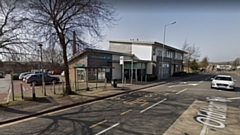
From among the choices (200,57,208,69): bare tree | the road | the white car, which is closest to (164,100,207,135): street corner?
the road

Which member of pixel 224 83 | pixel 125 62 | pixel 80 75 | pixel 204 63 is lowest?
pixel 224 83

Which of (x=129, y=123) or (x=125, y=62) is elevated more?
(x=125, y=62)

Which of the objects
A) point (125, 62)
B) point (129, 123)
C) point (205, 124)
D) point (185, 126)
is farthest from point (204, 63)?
point (129, 123)

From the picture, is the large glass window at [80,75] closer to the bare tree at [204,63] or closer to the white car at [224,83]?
the white car at [224,83]

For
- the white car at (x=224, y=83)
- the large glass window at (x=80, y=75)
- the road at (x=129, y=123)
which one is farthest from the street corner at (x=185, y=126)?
the large glass window at (x=80, y=75)

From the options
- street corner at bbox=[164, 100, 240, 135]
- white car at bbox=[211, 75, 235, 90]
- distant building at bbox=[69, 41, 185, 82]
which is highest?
distant building at bbox=[69, 41, 185, 82]

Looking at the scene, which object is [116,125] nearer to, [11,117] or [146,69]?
[11,117]

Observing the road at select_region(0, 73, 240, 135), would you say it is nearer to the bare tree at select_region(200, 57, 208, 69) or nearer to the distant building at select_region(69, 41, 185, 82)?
the distant building at select_region(69, 41, 185, 82)

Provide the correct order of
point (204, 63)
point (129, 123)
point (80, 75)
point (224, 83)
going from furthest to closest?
1. point (204, 63)
2. point (80, 75)
3. point (224, 83)
4. point (129, 123)

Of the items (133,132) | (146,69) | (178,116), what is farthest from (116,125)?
(146,69)

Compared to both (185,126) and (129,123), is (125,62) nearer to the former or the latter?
(129,123)

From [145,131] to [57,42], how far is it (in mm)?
8798

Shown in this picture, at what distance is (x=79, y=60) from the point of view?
20891mm

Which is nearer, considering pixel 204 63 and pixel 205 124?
pixel 205 124
